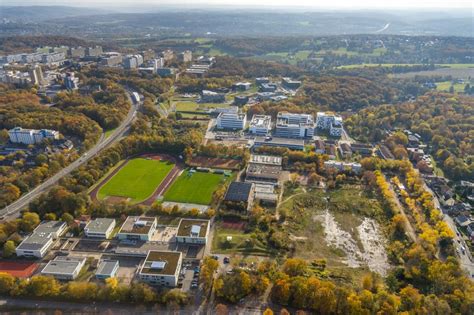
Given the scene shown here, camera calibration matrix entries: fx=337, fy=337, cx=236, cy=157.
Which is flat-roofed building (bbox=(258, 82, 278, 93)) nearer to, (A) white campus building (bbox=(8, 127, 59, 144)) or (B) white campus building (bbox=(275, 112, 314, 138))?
(B) white campus building (bbox=(275, 112, 314, 138))

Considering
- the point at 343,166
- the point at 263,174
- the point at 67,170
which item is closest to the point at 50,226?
the point at 67,170

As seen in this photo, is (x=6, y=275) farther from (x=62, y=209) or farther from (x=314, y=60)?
(x=314, y=60)

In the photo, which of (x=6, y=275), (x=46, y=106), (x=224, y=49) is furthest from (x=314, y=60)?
(x=6, y=275)

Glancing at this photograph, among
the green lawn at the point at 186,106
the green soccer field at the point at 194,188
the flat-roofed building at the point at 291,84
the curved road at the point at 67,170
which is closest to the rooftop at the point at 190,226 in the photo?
the green soccer field at the point at 194,188

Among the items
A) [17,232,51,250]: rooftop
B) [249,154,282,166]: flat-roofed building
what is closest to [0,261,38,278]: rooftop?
[17,232,51,250]: rooftop

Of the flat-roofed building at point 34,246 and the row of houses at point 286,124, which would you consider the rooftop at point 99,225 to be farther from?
the row of houses at point 286,124

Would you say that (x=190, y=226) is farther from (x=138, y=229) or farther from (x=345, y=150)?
(x=345, y=150)
